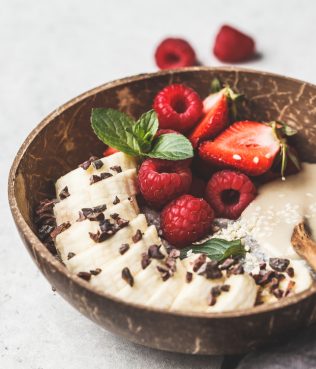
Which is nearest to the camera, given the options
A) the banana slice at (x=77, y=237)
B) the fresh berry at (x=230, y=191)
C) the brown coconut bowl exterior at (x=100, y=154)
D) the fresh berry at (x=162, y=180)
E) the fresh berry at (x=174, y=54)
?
the brown coconut bowl exterior at (x=100, y=154)

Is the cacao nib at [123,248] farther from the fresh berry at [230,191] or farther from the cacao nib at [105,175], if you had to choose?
the fresh berry at [230,191]

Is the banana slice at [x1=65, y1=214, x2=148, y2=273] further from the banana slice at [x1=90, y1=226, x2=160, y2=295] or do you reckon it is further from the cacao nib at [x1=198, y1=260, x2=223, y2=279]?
the cacao nib at [x1=198, y1=260, x2=223, y2=279]

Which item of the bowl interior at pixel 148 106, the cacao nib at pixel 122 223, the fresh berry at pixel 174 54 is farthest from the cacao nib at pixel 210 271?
the fresh berry at pixel 174 54

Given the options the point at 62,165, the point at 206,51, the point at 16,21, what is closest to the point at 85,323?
the point at 62,165

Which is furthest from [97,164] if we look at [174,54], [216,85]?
[174,54]

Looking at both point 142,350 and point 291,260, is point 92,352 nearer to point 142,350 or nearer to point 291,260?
point 142,350

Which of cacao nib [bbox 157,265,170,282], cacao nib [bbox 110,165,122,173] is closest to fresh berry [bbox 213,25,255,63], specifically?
cacao nib [bbox 110,165,122,173]

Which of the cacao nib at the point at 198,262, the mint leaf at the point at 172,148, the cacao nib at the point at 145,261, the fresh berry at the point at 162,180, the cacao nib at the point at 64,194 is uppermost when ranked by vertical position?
the mint leaf at the point at 172,148
